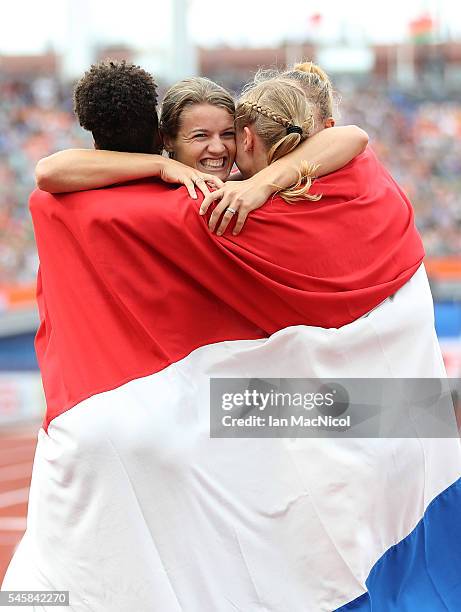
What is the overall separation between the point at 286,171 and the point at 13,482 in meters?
6.39

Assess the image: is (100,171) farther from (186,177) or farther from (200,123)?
(200,123)

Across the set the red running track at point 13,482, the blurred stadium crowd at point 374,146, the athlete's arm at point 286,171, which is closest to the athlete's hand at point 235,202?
the athlete's arm at point 286,171

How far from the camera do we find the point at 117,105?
3.13m

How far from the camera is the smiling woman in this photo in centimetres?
330

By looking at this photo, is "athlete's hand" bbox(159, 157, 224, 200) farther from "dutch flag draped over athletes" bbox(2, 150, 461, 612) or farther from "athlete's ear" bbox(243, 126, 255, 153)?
"athlete's ear" bbox(243, 126, 255, 153)

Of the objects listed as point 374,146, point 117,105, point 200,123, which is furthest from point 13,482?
point 374,146

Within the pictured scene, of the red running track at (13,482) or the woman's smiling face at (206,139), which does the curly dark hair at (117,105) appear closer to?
the woman's smiling face at (206,139)

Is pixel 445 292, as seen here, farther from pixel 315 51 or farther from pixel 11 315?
pixel 315 51

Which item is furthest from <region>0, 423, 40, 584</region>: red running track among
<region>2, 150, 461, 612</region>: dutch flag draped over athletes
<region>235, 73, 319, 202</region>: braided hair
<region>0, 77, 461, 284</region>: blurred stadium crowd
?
Answer: <region>0, 77, 461, 284</region>: blurred stadium crowd

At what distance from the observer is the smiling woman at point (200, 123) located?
3.30 meters

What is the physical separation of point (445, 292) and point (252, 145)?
1027 cm

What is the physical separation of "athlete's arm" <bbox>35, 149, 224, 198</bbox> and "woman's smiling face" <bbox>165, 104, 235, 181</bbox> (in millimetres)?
170

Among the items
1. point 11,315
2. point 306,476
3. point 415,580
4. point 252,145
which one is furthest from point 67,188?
point 11,315

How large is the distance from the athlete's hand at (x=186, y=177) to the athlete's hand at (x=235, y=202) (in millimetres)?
59
